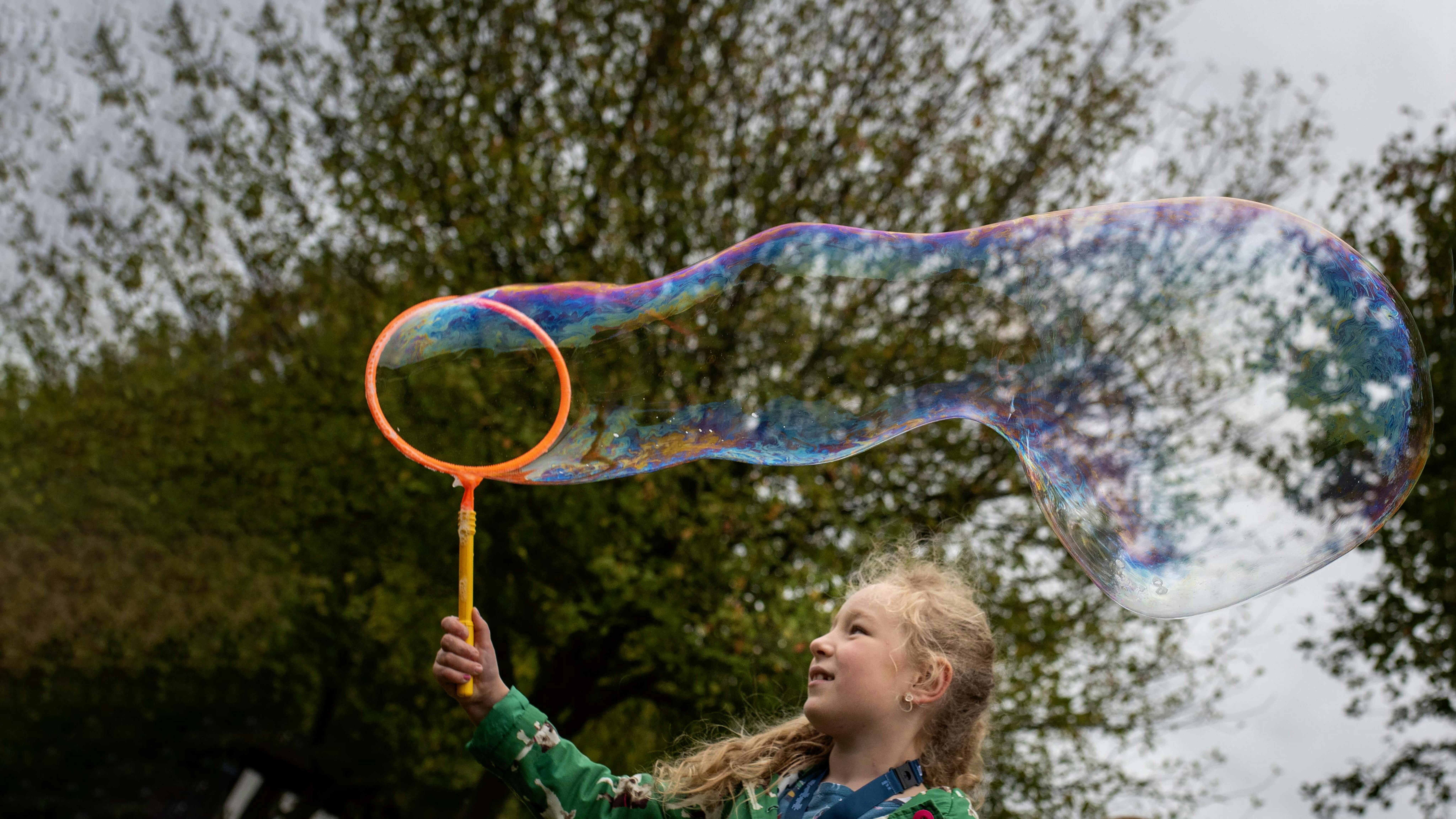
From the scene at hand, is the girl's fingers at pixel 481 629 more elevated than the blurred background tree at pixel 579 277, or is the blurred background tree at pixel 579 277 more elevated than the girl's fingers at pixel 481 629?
the blurred background tree at pixel 579 277

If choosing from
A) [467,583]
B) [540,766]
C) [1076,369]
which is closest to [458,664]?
[467,583]

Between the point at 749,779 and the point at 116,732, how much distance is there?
18.3 metres

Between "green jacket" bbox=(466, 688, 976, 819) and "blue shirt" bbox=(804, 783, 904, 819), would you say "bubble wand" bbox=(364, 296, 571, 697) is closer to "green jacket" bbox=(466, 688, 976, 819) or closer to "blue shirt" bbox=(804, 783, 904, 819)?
Answer: "green jacket" bbox=(466, 688, 976, 819)

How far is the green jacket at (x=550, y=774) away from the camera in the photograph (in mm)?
2465

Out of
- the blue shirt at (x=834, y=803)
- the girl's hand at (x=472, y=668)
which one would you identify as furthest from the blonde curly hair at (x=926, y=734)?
the girl's hand at (x=472, y=668)

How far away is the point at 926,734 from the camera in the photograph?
2.58m

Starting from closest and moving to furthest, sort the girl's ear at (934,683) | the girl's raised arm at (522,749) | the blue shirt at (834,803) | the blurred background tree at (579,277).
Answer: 1. the blue shirt at (834,803)
2. the girl's raised arm at (522,749)
3. the girl's ear at (934,683)
4. the blurred background tree at (579,277)

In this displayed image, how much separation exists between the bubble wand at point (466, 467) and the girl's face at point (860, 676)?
76 cm

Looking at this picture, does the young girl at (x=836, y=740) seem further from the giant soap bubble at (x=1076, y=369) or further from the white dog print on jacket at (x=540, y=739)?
the giant soap bubble at (x=1076, y=369)

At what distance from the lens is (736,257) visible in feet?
12.5

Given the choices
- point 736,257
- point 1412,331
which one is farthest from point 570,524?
point 1412,331

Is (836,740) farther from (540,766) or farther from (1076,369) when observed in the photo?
(1076,369)

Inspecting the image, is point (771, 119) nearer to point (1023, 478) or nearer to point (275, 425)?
point (1023, 478)

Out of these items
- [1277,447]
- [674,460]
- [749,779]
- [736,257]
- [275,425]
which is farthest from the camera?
[275,425]
